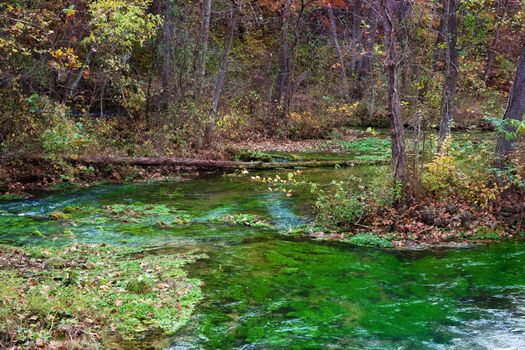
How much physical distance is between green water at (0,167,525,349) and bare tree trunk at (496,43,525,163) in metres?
2.64

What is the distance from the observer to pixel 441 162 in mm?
12148

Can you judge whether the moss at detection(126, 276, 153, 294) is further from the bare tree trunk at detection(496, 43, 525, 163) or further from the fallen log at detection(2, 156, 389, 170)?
the fallen log at detection(2, 156, 389, 170)

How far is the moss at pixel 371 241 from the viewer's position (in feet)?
35.5

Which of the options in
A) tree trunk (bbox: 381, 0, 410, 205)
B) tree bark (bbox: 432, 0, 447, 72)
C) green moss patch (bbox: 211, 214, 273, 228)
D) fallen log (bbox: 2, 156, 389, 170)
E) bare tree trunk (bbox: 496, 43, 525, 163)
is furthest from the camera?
fallen log (bbox: 2, 156, 389, 170)

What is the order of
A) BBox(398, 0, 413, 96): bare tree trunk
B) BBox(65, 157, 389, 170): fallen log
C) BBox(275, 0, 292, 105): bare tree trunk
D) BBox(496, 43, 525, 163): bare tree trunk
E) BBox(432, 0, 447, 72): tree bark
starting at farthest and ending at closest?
BBox(275, 0, 292, 105): bare tree trunk
BBox(65, 157, 389, 170): fallen log
BBox(432, 0, 447, 72): tree bark
BBox(496, 43, 525, 163): bare tree trunk
BBox(398, 0, 413, 96): bare tree trunk

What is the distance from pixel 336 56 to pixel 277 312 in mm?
33864

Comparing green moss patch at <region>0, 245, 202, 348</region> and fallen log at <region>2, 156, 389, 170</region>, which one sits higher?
fallen log at <region>2, 156, 389, 170</region>

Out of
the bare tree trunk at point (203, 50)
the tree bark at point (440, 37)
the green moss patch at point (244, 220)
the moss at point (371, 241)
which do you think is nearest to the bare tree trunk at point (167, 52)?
the bare tree trunk at point (203, 50)

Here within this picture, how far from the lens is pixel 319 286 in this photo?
8.26m

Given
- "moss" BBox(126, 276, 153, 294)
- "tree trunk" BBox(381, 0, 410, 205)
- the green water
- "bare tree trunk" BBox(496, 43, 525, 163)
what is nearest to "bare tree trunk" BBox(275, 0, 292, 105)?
the green water

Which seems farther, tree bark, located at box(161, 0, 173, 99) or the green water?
tree bark, located at box(161, 0, 173, 99)

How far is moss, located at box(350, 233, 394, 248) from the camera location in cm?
1081

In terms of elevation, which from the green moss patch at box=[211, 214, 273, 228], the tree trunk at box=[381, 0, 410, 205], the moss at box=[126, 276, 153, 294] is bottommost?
the green moss patch at box=[211, 214, 273, 228]

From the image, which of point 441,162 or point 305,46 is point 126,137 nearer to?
point 441,162
